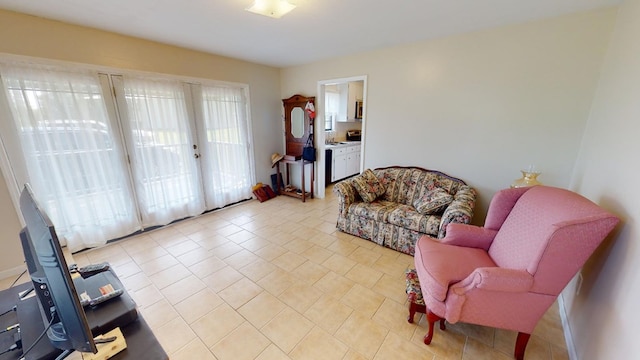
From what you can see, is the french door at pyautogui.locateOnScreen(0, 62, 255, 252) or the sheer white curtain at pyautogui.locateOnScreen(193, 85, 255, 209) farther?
the sheer white curtain at pyautogui.locateOnScreen(193, 85, 255, 209)

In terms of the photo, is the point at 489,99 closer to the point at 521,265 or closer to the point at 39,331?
the point at 521,265

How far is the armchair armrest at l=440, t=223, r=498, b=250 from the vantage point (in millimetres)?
1934

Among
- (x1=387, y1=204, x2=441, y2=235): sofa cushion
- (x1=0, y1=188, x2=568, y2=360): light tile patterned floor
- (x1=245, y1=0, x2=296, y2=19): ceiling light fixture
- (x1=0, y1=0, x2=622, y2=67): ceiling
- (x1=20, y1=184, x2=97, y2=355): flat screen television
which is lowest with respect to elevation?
(x1=0, y1=188, x2=568, y2=360): light tile patterned floor

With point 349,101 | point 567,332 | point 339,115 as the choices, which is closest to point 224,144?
point 339,115

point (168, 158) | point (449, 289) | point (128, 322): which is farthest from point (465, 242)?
point (168, 158)

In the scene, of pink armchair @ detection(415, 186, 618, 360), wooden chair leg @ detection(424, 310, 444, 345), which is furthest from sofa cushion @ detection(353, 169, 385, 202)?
wooden chair leg @ detection(424, 310, 444, 345)

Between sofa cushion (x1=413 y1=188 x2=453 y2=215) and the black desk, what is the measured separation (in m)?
2.51

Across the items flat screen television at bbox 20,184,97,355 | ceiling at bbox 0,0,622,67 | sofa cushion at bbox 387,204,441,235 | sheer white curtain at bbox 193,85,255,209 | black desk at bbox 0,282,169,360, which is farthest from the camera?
sheer white curtain at bbox 193,85,255,209

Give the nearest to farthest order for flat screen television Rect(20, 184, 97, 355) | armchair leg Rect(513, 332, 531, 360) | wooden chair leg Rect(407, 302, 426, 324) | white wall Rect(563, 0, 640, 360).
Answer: flat screen television Rect(20, 184, 97, 355) → white wall Rect(563, 0, 640, 360) → armchair leg Rect(513, 332, 531, 360) → wooden chair leg Rect(407, 302, 426, 324)

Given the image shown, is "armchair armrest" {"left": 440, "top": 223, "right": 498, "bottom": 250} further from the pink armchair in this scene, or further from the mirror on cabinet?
the mirror on cabinet

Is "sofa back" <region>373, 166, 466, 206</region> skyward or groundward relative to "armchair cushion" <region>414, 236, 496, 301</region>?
skyward

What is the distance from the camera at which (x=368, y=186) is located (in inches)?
127

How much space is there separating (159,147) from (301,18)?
240cm

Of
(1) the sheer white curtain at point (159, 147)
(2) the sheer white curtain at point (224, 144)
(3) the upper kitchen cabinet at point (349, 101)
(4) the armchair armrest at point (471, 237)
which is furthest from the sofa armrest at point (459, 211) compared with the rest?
(3) the upper kitchen cabinet at point (349, 101)
